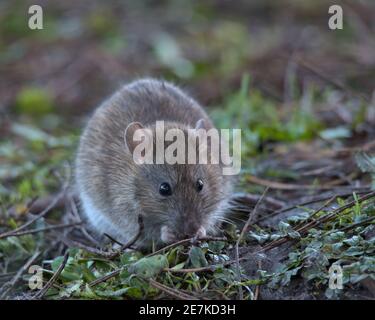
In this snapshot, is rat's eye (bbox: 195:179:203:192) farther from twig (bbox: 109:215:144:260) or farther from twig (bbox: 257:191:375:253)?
twig (bbox: 257:191:375:253)

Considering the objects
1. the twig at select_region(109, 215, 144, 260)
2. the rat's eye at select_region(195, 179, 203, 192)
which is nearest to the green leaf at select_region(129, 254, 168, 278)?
the twig at select_region(109, 215, 144, 260)

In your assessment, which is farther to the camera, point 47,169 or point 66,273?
point 47,169

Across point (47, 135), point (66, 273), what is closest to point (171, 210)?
point (66, 273)

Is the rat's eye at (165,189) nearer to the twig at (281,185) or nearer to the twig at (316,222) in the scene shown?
the twig at (316,222)

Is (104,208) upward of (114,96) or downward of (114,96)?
downward

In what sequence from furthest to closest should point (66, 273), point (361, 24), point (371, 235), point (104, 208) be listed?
point (361, 24)
point (104, 208)
point (66, 273)
point (371, 235)
